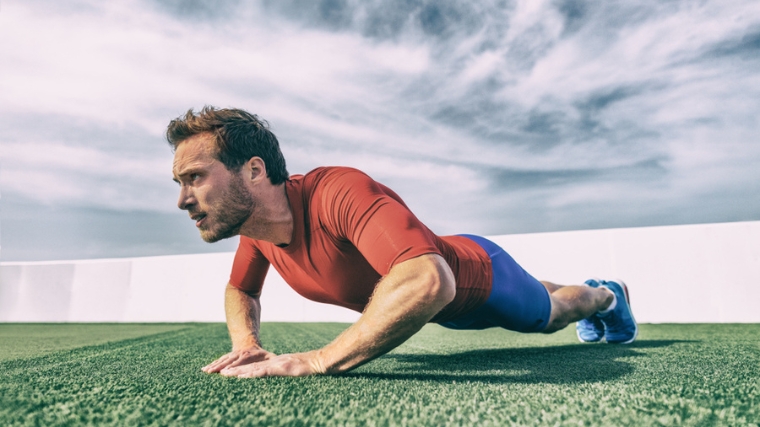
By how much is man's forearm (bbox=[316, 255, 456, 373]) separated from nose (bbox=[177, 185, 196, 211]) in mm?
680

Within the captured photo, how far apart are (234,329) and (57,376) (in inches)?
23.1

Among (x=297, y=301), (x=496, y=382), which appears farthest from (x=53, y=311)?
(x=496, y=382)

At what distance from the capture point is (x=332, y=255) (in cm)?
153

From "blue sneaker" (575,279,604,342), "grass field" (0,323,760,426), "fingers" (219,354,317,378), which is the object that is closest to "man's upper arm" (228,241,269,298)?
"grass field" (0,323,760,426)

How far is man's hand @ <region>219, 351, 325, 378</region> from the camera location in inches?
49.8

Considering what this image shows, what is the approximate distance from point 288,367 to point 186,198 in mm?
627

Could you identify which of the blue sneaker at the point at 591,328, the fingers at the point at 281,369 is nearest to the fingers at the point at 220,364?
the fingers at the point at 281,369

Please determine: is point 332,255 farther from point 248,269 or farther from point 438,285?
point 248,269

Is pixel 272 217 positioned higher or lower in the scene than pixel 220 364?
higher

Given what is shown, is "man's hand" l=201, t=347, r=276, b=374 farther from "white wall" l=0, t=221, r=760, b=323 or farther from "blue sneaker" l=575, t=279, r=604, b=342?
"white wall" l=0, t=221, r=760, b=323

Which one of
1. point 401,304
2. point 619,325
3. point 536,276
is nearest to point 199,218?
point 401,304

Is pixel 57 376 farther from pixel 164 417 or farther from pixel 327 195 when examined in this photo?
pixel 327 195

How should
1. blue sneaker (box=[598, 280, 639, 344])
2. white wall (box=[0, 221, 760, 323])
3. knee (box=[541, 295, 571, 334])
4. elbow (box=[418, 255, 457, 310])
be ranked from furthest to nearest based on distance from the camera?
white wall (box=[0, 221, 760, 323]) → blue sneaker (box=[598, 280, 639, 344]) → knee (box=[541, 295, 571, 334]) → elbow (box=[418, 255, 457, 310])

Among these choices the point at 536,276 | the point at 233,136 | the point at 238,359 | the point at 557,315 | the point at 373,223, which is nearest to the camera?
the point at 373,223
